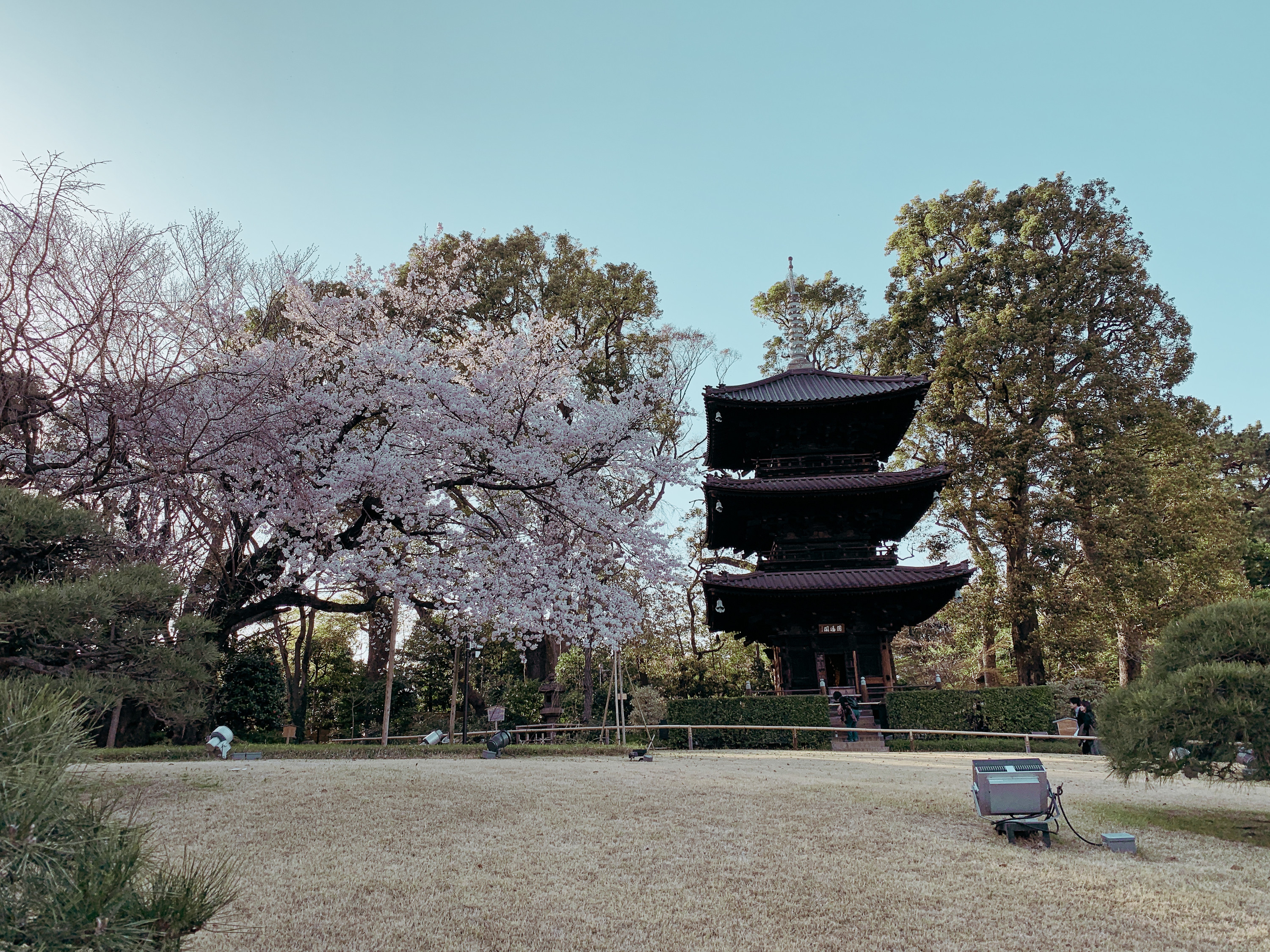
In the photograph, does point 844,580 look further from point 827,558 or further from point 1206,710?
point 1206,710

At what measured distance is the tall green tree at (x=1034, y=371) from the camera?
21922mm

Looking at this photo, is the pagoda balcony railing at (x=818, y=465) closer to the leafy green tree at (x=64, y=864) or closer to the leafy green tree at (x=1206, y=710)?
the leafy green tree at (x=1206, y=710)

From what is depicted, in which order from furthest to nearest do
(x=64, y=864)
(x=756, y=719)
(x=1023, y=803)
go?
(x=756, y=719), (x=1023, y=803), (x=64, y=864)

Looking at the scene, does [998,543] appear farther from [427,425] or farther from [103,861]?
[103,861]

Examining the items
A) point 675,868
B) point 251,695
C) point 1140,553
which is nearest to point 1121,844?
point 675,868

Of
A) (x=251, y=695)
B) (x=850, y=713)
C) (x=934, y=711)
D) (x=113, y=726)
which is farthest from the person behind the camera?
(x=251, y=695)

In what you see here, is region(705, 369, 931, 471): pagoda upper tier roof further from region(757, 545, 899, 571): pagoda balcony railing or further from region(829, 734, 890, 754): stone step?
region(829, 734, 890, 754): stone step

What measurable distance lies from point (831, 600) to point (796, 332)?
10.3 metres

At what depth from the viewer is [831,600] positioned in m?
18.1

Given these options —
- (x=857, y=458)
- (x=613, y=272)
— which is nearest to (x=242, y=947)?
(x=857, y=458)

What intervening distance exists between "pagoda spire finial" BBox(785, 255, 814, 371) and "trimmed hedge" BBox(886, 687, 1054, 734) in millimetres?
9957

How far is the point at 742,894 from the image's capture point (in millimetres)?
4973

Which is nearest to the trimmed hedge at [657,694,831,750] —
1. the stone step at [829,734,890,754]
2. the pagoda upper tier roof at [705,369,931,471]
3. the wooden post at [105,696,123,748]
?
the stone step at [829,734,890,754]

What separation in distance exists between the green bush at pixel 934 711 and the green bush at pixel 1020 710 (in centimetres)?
43
